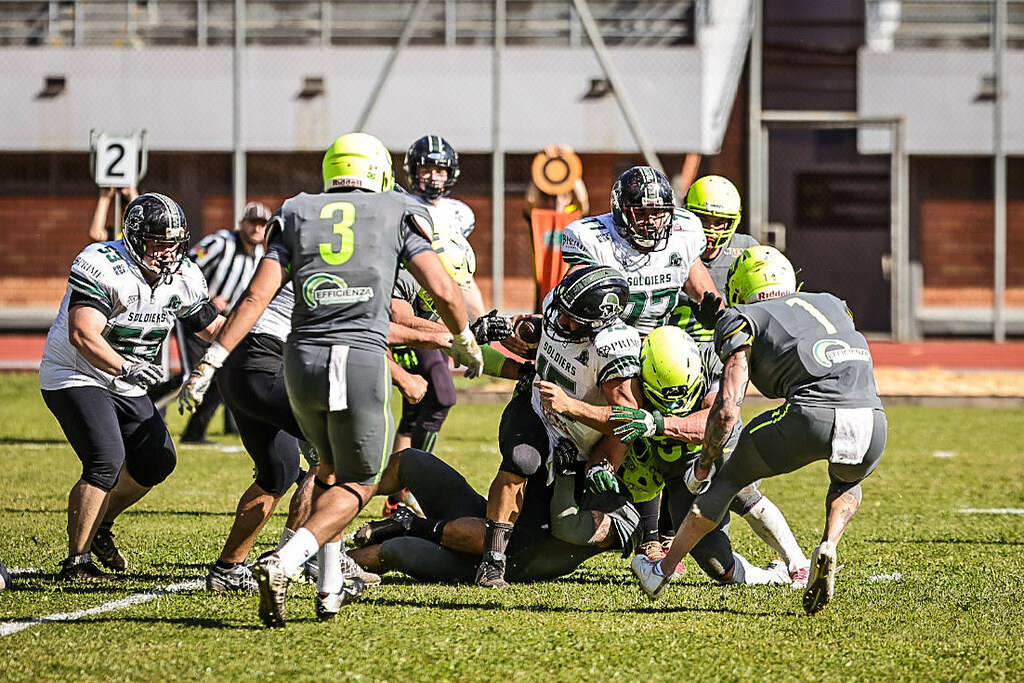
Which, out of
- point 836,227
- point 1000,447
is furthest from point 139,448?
point 836,227

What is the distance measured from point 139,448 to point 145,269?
32.8 inches

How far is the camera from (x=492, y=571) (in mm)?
5957

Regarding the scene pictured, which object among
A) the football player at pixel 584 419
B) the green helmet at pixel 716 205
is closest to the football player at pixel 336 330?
the football player at pixel 584 419

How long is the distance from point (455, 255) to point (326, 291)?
6.26ft

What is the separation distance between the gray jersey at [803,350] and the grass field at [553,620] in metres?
0.87

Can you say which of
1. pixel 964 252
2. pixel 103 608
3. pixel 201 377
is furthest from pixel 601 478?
pixel 964 252

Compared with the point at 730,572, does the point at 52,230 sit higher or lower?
higher

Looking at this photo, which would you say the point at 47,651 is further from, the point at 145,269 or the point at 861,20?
the point at 861,20

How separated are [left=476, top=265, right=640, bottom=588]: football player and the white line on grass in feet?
4.17

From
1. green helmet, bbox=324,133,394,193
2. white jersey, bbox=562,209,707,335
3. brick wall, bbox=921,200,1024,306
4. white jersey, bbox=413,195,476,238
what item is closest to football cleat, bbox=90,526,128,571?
green helmet, bbox=324,133,394,193

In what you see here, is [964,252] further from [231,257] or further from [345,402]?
[345,402]

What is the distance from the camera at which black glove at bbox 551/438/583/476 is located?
6.05 m

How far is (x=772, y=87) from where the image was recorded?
2366 cm

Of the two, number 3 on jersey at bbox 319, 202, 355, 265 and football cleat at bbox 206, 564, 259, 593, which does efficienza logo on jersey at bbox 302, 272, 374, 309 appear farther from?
football cleat at bbox 206, 564, 259, 593
